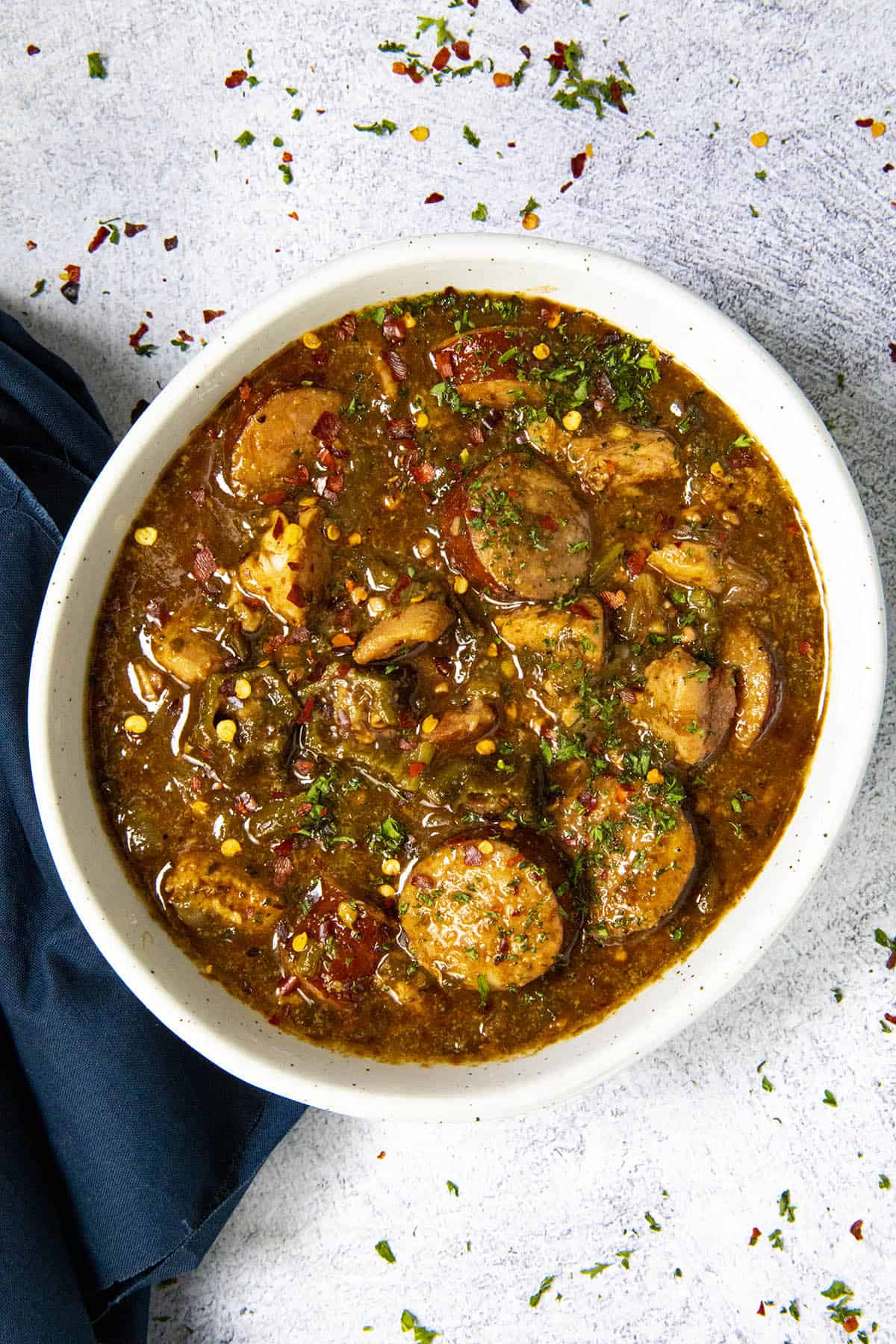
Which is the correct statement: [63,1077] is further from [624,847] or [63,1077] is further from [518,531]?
[518,531]

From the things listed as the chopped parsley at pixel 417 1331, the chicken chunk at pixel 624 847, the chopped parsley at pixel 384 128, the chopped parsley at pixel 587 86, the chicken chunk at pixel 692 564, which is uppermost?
the chopped parsley at pixel 587 86

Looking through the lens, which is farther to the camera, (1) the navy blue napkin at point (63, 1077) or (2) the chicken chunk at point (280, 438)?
(1) the navy blue napkin at point (63, 1077)

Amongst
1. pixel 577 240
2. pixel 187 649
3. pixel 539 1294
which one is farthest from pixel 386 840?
pixel 577 240

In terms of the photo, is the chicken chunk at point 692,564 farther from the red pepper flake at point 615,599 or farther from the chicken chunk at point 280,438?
the chicken chunk at point 280,438

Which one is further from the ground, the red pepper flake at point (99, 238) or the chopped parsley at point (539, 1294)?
the red pepper flake at point (99, 238)

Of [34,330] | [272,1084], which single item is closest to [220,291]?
[34,330]

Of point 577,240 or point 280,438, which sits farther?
point 577,240

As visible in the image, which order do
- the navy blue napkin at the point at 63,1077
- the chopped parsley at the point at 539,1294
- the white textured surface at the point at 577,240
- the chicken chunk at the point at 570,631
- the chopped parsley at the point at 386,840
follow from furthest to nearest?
the chopped parsley at the point at 539,1294 < the white textured surface at the point at 577,240 < the navy blue napkin at the point at 63,1077 < the chopped parsley at the point at 386,840 < the chicken chunk at the point at 570,631

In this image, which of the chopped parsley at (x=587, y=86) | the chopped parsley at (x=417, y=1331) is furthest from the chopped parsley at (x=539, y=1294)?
the chopped parsley at (x=587, y=86)

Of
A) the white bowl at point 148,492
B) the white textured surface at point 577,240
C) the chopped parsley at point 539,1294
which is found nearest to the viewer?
the white bowl at point 148,492
